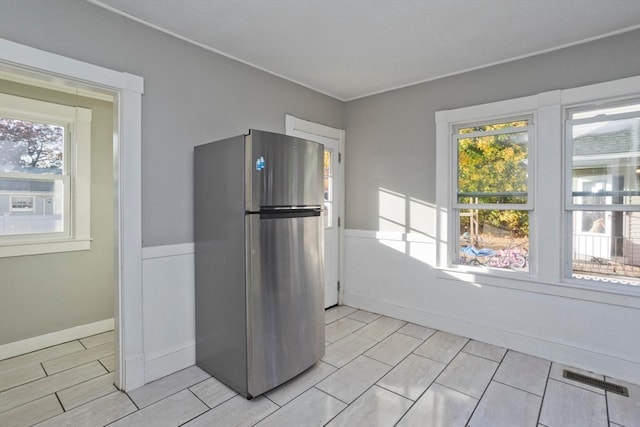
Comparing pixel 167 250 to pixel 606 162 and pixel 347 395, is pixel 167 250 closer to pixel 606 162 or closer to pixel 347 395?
pixel 347 395

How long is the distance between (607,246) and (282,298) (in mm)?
2505

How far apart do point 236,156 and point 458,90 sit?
7.38ft

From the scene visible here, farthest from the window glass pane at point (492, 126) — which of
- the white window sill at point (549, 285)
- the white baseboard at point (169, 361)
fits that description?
the white baseboard at point (169, 361)

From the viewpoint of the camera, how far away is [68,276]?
9.96 ft

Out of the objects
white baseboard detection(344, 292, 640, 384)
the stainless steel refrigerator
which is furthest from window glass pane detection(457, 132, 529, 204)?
the stainless steel refrigerator

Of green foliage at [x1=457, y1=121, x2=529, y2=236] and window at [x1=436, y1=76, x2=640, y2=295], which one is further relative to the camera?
green foliage at [x1=457, y1=121, x2=529, y2=236]

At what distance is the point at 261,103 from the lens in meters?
3.09

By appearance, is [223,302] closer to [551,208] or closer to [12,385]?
[12,385]

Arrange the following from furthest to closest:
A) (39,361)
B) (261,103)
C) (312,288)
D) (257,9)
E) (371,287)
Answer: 1. (371,287)
2. (261,103)
3. (39,361)
4. (312,288)
5. (257,9)

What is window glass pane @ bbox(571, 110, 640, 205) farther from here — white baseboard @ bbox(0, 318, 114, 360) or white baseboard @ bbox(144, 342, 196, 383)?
white baseboard @ bbox(0, 318, 114, 360)

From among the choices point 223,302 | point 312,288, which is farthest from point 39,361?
point 312,288

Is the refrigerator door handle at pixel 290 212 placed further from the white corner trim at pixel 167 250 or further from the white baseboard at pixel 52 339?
the white baseboard at pixel 52 339

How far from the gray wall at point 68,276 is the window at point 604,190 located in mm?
3830

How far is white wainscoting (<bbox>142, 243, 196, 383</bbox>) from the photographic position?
234 centimetres
